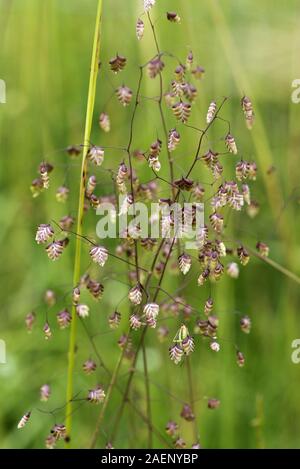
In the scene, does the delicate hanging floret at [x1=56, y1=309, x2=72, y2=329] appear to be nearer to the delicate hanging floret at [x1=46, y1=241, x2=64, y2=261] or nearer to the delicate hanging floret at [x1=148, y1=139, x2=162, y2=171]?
the delicate hanging floret at [x1=46, y1=241, x2=64, y2=261]

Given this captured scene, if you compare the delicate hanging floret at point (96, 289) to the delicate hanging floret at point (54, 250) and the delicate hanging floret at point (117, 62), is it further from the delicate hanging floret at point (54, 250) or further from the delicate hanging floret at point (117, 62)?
the delicate hanging floret at point (117, 62)

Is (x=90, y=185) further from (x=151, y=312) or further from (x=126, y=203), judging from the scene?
(x=151, y=312)

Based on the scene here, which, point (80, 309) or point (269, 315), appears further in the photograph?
point (269, 315)

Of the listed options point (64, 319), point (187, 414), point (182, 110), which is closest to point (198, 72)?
point (182, 110)

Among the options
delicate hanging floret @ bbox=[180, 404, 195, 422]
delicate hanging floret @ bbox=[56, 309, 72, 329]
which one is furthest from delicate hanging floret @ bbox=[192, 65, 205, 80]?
delicate hanging floret @ bbox=[180, 404, 195, 422]

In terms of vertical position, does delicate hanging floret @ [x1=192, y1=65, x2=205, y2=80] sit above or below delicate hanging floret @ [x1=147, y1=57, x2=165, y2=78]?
above

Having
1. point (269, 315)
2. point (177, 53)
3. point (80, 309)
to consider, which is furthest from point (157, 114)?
point (80, 309)

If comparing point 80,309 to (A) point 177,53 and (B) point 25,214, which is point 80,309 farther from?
(A) point 177,53
